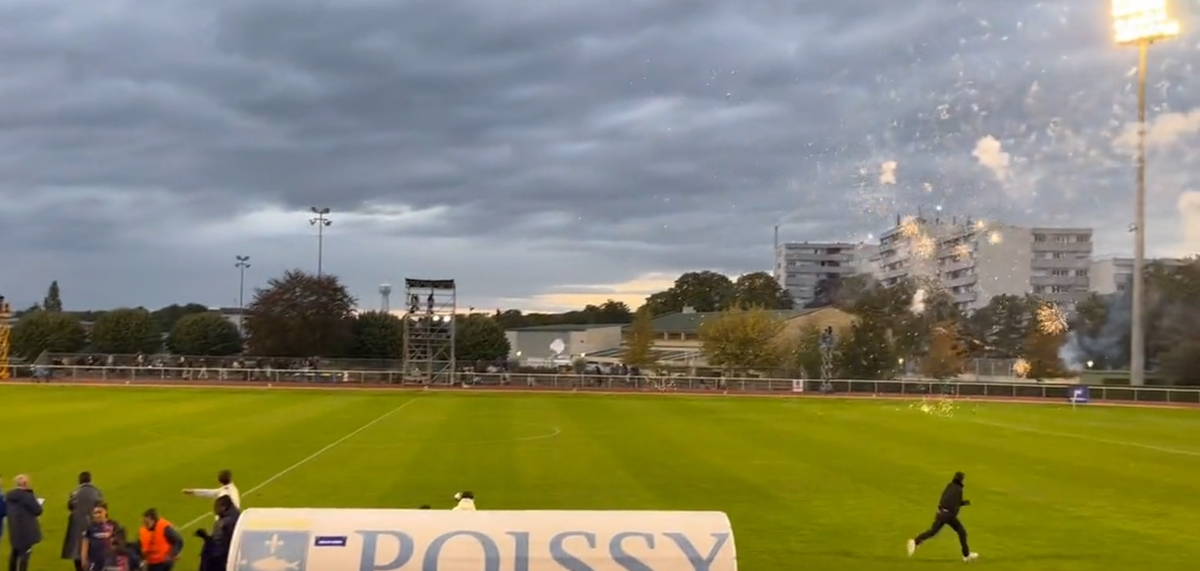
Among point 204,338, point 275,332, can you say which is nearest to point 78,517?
point 275,332

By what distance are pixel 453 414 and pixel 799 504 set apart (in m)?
27.5

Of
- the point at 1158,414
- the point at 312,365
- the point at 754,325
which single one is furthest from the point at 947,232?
the point at 312,365

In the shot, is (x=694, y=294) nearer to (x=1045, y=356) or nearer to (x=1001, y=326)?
(x=1001, y=326)

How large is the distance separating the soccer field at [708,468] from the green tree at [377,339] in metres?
46.9

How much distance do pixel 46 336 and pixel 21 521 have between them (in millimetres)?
98506

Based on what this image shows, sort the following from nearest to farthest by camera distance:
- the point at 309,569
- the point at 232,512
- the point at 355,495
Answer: the point at 309,569, the point at 232,512, the point at 355,495

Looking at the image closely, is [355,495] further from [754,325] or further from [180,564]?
[754,325]

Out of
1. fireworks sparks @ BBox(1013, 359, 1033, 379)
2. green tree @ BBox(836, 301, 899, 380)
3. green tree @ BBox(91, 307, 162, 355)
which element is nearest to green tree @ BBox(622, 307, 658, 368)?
green tree @ BBox(836, 301, 899, 380)

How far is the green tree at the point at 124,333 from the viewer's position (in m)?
103

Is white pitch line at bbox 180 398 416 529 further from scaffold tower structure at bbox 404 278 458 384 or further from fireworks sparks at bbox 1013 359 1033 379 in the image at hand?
fireworks sparks at bbox 1013 359 1033 379

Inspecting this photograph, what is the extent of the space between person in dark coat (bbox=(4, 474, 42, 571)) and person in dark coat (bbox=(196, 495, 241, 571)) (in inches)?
137

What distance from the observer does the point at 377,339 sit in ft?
330

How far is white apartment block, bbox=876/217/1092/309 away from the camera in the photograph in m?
108

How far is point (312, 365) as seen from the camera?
3140 inches
